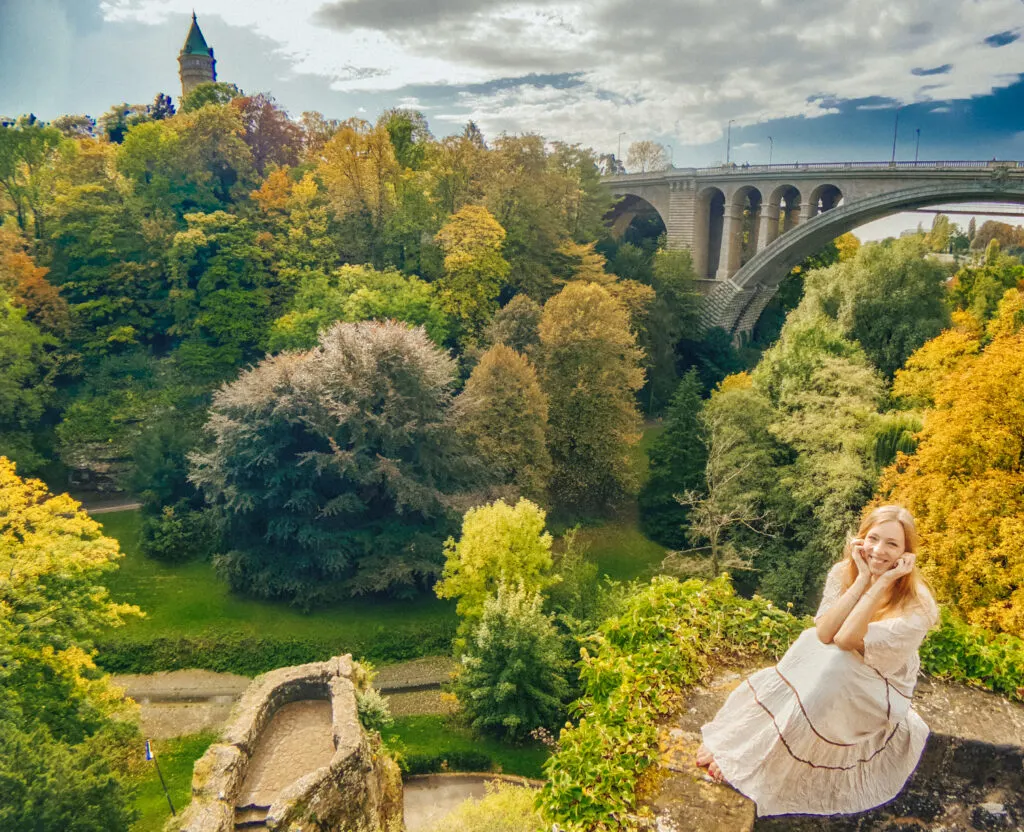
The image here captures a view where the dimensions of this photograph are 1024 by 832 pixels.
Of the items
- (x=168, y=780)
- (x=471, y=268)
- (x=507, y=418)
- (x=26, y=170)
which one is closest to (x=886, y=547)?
(x=168, y=780)

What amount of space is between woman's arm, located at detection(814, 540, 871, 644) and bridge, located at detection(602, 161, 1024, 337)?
3025cm

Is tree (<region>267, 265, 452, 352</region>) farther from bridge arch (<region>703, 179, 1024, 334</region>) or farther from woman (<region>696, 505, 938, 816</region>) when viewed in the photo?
woman (<region>696, 505, 938, 816</region>)

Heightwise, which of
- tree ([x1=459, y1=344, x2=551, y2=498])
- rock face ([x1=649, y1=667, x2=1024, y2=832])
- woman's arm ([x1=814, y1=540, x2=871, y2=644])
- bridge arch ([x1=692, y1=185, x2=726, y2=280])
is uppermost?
bridge arch ([x1=692, y1=185, x2=726, y2=280])

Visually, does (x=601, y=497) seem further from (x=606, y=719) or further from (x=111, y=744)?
(x=606, y=719)

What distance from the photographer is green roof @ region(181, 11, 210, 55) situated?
174ft

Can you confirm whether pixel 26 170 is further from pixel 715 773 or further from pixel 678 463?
pixel 715 773

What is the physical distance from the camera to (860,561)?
3.79 meters

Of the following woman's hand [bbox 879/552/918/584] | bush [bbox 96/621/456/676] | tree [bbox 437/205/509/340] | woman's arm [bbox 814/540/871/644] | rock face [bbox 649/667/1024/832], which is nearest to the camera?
woman's hand [bbox 879/552/918/584]

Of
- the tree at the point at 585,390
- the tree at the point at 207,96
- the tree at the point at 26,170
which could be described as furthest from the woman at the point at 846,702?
the tree at the point at 207,96

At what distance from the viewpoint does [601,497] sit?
26016 millimetres

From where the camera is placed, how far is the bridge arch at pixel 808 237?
27719 millimetres

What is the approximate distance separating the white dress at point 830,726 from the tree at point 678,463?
20579 mm

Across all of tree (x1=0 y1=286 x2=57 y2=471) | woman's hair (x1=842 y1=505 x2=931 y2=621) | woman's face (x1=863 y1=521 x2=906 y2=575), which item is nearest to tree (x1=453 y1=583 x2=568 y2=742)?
woman's hair (x1=842 y1=505 x2=931 y2=621)

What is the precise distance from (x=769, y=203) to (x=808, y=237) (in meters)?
2.81
